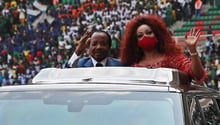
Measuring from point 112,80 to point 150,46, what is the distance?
1.39 m

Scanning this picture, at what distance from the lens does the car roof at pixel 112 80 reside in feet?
12.5

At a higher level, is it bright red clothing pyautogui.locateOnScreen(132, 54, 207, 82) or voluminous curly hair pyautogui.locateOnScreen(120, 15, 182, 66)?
voluminous curly hair pyautogui.locateOnScreen(120, 15, 182, 66)

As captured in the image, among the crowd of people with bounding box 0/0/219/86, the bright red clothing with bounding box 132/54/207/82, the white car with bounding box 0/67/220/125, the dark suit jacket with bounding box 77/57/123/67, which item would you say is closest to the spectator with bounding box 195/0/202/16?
the crowd of people with bounding box 0/0/219/86

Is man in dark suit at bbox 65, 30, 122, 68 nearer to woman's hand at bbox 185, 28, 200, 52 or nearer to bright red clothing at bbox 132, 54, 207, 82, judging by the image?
bright red clothing at bbox 132, 54, 207, 82

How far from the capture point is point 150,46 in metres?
5.34

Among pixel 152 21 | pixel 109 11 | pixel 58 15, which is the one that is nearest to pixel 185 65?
pixel 152 21

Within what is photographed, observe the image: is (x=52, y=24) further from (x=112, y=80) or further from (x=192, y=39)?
(x=112, y=80)

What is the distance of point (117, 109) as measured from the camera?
12.0ft

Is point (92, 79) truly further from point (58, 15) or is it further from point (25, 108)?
point (58, 15)

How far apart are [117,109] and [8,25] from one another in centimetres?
2613

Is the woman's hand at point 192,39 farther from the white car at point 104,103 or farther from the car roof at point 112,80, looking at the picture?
the white car at point 104,103

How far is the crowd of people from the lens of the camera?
24000 millimetres

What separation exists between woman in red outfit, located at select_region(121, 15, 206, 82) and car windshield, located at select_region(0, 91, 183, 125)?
1587 millimetres

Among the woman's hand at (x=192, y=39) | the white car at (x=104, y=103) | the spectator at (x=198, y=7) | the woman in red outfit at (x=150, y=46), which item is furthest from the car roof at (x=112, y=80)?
the spectator at (x=198, y=7)
